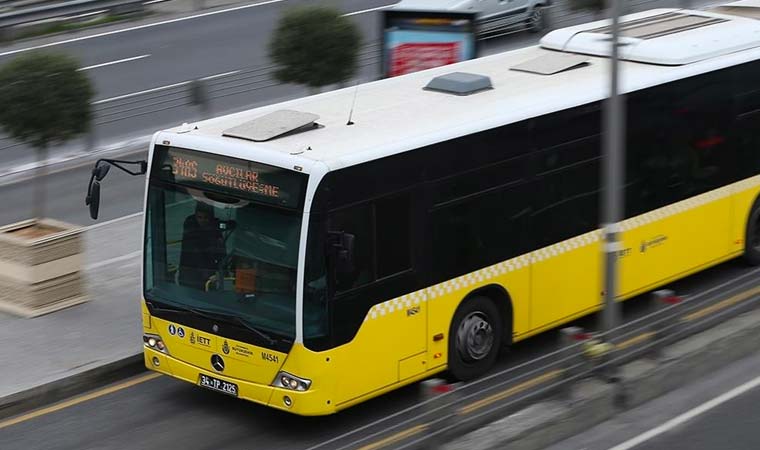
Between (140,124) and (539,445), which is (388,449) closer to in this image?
(539,445)

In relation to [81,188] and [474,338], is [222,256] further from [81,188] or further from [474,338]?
[81,188]

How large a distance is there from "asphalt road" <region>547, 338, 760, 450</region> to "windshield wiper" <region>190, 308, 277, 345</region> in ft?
8.23

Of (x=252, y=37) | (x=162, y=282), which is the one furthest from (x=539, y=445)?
(x=252, y=37)

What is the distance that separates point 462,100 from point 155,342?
3744mm

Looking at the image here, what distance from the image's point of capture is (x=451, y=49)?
18.2 metres

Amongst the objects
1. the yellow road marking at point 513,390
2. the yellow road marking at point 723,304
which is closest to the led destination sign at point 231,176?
the yellow road marking at point 513,390

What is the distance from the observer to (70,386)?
12664 mm

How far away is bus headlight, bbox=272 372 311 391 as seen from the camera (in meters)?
11.0

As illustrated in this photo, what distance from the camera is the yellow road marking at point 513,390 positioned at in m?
10.5

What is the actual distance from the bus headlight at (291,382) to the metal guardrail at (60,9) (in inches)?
838

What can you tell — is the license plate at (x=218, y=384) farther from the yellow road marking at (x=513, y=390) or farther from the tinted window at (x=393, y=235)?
the yellow road marking at (x=513, y=390)

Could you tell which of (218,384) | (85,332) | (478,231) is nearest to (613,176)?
(478,231)

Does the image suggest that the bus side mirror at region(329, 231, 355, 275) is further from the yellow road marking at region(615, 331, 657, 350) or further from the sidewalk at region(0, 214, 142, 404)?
the sidewalk at region(0, 214, 142, 404)

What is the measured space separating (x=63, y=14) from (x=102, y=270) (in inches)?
669
